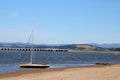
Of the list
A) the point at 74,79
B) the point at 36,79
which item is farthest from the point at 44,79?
the point at 74,79

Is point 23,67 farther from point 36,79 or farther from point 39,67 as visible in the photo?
point 36,79

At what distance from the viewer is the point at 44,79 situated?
3744cm

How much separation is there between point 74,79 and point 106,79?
3197 mm

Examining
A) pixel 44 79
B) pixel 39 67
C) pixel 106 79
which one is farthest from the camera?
pixel 39 67

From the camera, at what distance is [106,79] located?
34875mm

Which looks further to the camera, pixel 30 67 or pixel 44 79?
pixel 30 67

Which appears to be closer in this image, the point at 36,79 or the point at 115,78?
the point at 115,78

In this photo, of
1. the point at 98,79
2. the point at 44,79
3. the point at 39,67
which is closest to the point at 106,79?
the point at 98,79

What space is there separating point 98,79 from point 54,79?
4.43m

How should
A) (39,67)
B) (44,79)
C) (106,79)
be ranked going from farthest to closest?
1. (39,67)
2. (44,79)
3. (106,79)

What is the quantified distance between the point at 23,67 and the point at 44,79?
107 ft

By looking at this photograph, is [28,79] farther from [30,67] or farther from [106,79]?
[30,67]

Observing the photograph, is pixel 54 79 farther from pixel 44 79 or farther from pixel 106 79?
pixel 106 79

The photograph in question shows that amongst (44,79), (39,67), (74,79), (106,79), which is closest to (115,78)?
(106,79)
